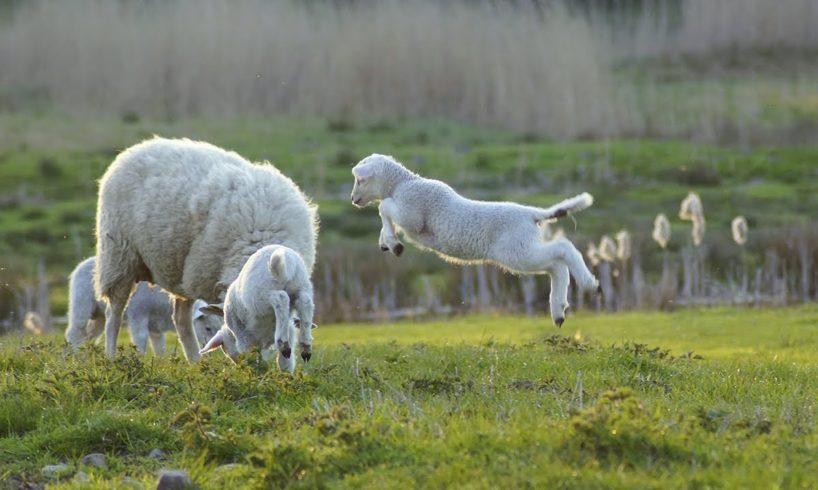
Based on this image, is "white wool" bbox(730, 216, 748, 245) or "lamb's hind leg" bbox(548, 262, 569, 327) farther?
"white wool" bbox(730, 216, 748, 245)

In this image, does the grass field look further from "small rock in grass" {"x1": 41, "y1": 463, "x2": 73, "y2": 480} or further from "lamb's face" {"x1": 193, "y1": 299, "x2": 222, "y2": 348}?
"lamb's face" {"x1": 193, "y1": 299, "x2": 222, "y2": 348}

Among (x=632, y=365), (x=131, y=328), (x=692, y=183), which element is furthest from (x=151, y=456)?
(x=692, y=183)

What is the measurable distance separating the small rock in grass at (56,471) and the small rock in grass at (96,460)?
0.12 metres

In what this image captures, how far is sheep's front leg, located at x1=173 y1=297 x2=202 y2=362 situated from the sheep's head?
116 inches

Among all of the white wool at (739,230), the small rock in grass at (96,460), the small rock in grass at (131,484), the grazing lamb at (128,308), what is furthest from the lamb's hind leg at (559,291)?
the white wool at (739,230)

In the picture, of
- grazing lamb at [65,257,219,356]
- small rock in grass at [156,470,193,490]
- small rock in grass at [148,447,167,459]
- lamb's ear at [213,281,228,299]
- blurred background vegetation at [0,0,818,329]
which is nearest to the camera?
small rock in grass at [156,470,193,490]

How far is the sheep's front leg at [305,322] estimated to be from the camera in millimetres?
8641

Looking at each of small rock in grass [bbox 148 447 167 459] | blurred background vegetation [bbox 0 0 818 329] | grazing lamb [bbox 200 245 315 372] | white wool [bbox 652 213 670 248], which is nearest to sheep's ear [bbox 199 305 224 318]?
grazing lamb [bbox 200 245 315 372]

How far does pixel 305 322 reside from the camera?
8.75m

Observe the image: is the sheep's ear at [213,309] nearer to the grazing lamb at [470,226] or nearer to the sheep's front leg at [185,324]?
the grazing lamb at [470,226]

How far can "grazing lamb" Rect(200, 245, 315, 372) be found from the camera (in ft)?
28.5

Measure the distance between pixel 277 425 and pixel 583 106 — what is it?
139 feet

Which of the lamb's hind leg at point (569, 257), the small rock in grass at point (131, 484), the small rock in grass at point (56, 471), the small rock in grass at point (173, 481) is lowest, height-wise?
the small rock in grass at point (56, 471)

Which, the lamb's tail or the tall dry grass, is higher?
the tall dry grass
